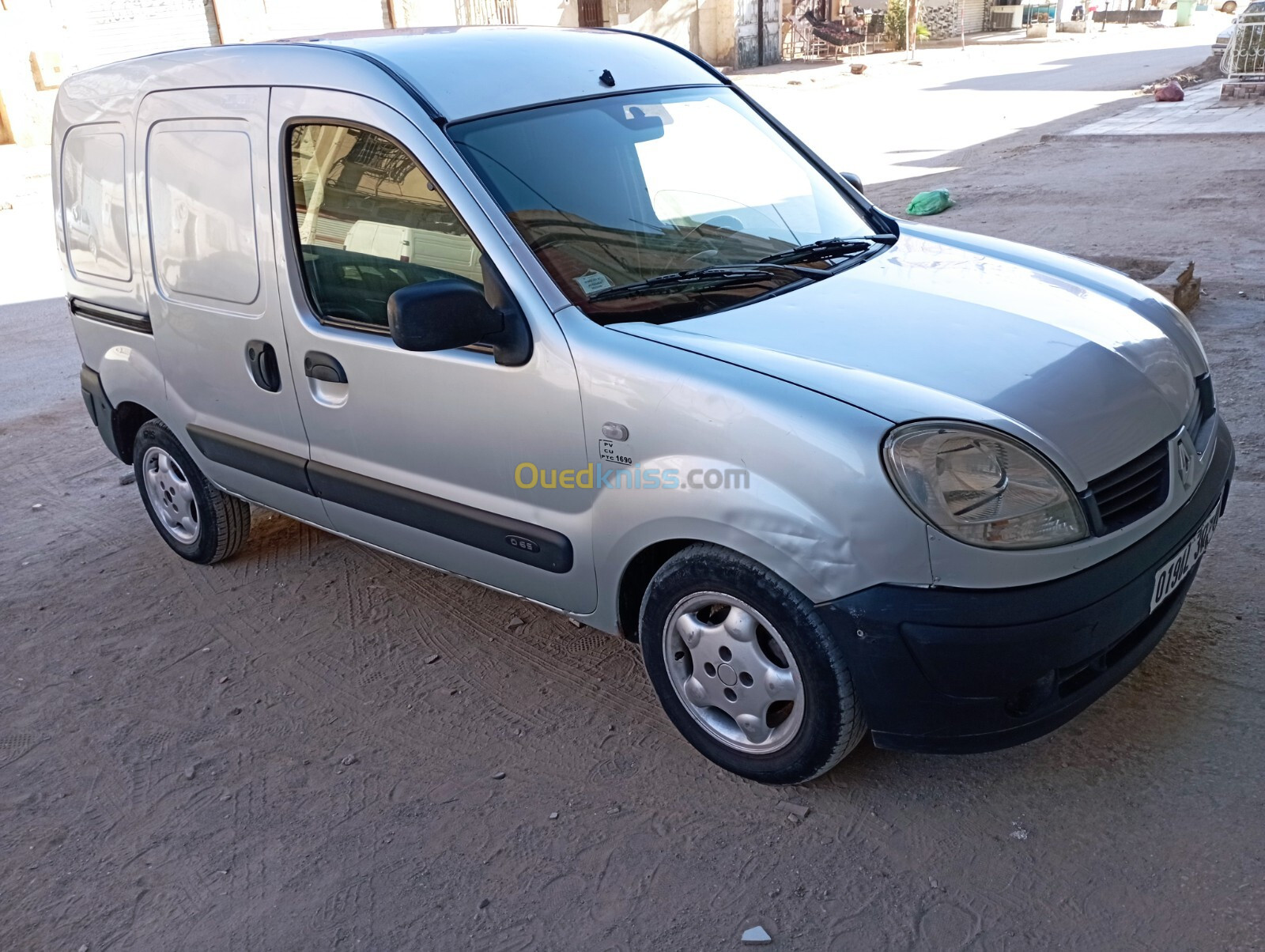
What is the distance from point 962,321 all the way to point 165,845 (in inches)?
102

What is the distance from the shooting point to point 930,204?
10344 millimetres

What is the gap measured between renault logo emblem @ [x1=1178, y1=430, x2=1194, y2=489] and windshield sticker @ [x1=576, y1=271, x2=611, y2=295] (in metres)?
1.56

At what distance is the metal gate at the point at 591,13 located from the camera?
1076 inches

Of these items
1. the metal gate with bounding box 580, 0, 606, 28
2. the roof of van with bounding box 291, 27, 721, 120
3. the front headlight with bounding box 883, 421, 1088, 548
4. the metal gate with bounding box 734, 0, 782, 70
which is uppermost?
the metal gate with bounding box 580, 0, 606, 28

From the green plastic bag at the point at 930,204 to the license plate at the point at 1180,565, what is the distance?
25.9ft

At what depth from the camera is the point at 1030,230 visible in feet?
29.9

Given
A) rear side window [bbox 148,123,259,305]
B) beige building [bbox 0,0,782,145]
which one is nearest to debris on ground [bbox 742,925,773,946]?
rear side window [bbox 148,123,259,305]

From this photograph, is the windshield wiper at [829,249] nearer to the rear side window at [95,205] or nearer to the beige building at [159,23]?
the rear side window at [95,205]

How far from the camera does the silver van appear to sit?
2.45 m

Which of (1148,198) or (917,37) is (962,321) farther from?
(917,37)

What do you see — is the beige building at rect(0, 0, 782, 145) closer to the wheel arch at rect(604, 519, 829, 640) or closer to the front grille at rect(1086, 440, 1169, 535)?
the wheel arch at rect(604, 519, 829, 640)

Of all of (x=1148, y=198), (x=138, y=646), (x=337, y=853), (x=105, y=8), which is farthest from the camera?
(x=105, y=8)

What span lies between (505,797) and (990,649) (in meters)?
1.40

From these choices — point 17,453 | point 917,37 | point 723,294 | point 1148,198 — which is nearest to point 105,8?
point 17,453
